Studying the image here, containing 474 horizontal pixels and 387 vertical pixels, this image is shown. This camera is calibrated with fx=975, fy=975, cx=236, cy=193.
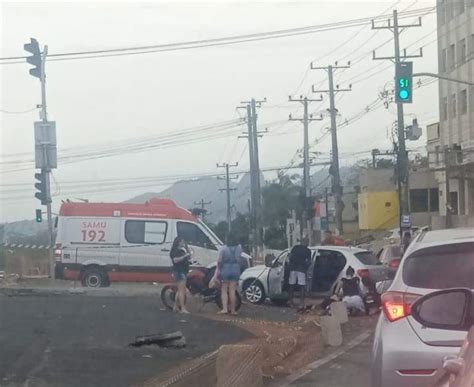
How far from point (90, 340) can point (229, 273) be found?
573cm

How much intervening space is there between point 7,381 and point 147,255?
19832 mm

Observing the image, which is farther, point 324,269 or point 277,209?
point 277,209

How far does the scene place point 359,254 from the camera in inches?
842

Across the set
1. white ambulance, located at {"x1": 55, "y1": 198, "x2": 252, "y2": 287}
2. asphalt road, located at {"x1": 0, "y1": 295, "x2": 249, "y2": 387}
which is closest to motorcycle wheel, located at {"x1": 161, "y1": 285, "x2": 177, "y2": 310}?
asphalt road, located at {"x1": 0, "y1": 295, "x2": 249, "y2": 387}

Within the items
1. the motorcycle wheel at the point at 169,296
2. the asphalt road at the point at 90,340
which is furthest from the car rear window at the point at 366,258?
the asphalt road at the point at 90,340

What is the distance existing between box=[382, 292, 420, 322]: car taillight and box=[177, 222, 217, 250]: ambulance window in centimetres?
2269

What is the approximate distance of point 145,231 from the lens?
1185 inches

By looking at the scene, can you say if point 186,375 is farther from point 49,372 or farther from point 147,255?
point 147,255

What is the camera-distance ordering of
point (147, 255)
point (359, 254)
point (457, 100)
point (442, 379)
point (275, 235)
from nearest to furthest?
point (442, 379) < point (359, 254) < point (147, 255) < point (457, 100) < point (275, 235)

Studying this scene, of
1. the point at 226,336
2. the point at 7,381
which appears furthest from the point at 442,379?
the point at 226,336

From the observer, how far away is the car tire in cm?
2205

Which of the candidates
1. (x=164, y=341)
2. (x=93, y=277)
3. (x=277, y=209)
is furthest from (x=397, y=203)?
(x=164, y=341)

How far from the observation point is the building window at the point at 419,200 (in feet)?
255

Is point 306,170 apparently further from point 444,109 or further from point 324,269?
point 324,269
